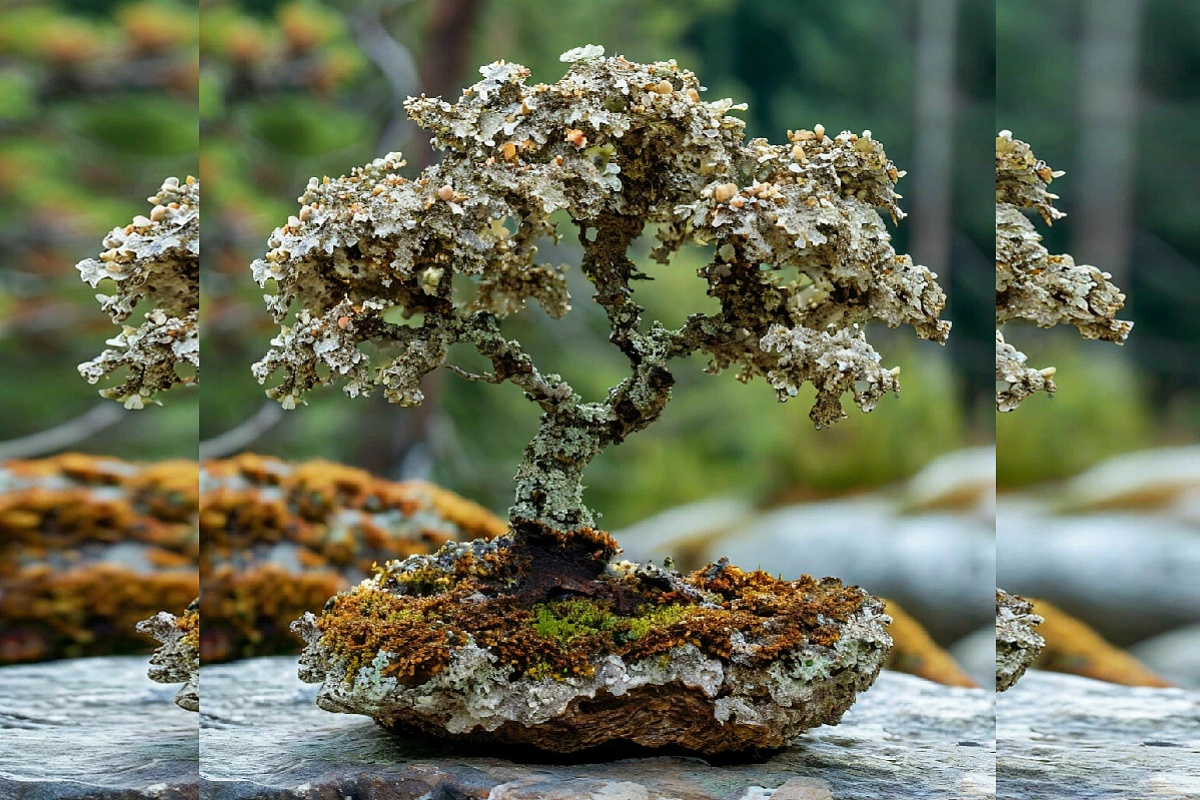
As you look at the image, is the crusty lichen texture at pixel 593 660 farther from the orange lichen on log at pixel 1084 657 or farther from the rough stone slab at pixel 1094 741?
the orange lichen on log at pixel 1084 657

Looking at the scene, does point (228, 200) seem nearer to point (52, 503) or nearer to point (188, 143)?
point (188, 143)

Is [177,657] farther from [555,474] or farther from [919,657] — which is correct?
[919,657]

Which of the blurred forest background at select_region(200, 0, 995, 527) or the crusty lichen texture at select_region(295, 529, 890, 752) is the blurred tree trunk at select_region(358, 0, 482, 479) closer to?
the blurred forest background at select_region(200, 0, 995, 527)

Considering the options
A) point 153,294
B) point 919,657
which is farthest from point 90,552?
point 919,657

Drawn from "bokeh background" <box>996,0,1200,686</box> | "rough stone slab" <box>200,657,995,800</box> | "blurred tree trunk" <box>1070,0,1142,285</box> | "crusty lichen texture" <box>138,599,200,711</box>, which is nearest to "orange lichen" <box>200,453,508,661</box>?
"rough stone slab" <box>200,657,995,800</box>

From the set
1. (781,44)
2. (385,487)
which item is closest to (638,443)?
(385,487)

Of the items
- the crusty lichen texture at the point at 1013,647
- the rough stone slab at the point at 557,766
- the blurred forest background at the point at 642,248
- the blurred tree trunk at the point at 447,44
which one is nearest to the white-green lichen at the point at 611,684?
the rough stone slab at the point at 557,766
